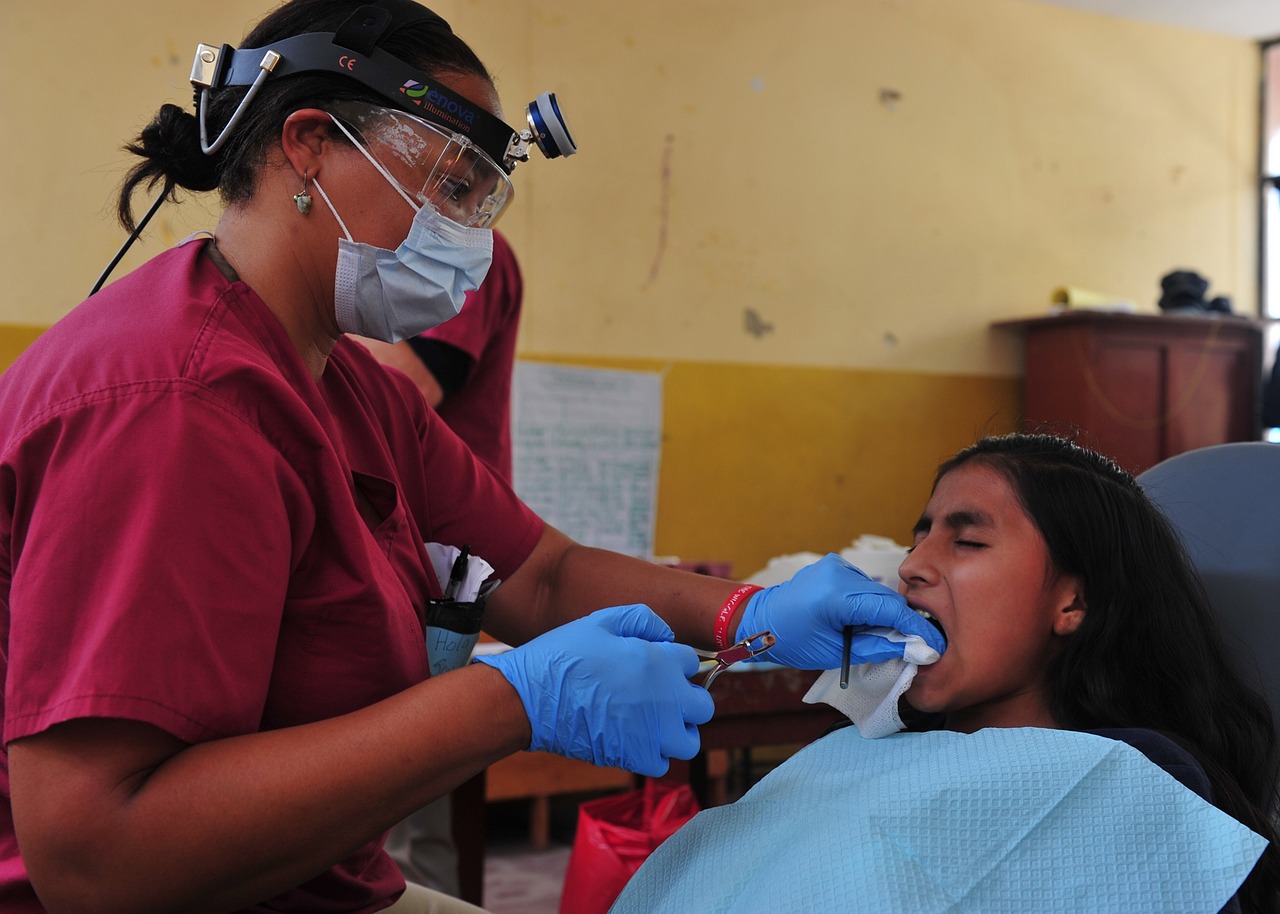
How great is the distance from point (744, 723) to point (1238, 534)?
0.99 metres

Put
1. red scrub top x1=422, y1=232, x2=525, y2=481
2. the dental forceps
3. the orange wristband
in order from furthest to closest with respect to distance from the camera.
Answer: red scrub top x1=422, y1=232, x2=525, y2=481 < the orange wristband < the dental forceps

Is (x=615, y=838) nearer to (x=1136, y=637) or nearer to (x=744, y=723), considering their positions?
A: (x=744, y=723)

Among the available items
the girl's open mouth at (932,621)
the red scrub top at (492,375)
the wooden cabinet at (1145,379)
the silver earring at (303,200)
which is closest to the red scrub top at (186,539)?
the silver earring at (303,200)

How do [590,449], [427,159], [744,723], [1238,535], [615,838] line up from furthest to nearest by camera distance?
[590,449]
[744,723]
[615,838]
[1238,535]
[427,159]

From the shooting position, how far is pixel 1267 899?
3.82ft

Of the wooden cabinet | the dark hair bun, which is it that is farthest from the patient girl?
the wooden cabinet

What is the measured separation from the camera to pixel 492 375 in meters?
2.19

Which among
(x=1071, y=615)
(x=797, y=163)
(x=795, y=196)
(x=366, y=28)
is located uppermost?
(x=797, y=163)

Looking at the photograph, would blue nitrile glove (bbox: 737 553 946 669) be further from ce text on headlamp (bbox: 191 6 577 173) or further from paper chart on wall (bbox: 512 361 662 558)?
paper chart on wall (bbox: 512 361 662 558)

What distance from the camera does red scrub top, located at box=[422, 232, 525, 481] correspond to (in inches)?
82.6

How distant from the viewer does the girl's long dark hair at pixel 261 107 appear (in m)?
1.12

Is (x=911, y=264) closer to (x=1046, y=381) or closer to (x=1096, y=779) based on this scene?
(x=1046, y=381)

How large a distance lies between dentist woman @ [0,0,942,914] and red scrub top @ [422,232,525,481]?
A: 0.72 m

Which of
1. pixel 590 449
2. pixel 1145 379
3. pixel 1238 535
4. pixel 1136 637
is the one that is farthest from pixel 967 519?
pixel 1145 379
